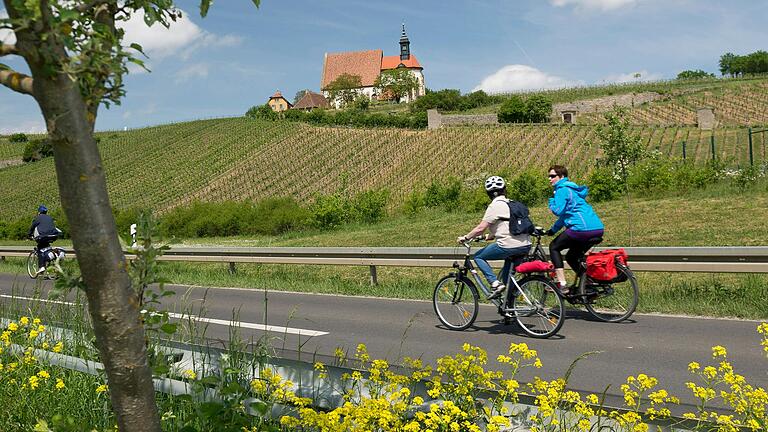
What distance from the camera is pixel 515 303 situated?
9117mm

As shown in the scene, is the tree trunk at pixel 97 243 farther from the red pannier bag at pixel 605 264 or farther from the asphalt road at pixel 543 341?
the red pannier bag at pixel 605 264

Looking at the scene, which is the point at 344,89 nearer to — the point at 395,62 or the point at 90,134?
the point at 395,62

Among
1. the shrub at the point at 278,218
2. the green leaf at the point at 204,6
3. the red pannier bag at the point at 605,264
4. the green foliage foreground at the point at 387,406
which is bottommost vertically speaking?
the shrub at the point at 278,218

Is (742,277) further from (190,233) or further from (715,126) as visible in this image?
(715,126)

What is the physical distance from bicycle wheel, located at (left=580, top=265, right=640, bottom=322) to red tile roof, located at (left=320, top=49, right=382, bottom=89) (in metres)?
148

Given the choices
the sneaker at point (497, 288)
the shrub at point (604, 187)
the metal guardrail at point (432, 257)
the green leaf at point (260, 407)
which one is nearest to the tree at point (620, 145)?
the shrub at point (604, 187)

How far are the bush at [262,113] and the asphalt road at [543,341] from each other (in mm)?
79859

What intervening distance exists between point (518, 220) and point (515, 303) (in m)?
1.04

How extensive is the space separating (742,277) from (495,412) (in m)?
10.4

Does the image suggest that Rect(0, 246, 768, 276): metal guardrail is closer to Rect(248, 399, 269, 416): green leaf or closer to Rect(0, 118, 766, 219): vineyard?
Rect(248, 399, 269, 416): green leaf

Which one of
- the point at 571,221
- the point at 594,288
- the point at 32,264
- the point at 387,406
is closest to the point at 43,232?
the point at 32,264

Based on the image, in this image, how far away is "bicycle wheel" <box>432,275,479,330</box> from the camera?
376 inches

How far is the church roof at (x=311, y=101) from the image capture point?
140 m

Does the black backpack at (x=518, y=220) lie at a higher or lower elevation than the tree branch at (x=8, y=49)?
lower
